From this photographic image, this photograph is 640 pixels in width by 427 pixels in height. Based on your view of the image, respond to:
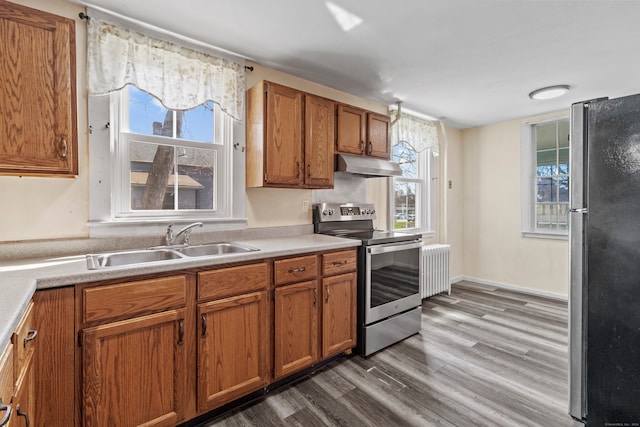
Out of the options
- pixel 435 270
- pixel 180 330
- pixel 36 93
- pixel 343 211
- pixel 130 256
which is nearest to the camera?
pixel 36 93

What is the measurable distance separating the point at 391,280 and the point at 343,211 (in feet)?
2.71

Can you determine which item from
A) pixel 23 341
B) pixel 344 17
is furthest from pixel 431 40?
pixel 23 341

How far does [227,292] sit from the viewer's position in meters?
1.74

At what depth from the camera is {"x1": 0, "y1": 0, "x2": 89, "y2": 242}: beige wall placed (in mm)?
1656

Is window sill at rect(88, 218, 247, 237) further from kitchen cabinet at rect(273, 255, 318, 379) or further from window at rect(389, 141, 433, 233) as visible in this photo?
window at rect(389, 141, 433, 233)

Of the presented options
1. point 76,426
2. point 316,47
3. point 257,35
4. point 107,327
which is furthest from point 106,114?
point 76,426

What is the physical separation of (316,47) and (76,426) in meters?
2.56

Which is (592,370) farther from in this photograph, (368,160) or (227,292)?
(368,160)

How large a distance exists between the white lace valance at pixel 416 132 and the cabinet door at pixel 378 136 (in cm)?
50

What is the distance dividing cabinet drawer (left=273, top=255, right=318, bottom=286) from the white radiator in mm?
1988

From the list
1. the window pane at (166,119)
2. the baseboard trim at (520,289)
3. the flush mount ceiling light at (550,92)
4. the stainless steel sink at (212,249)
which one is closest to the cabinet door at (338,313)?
the stainless steel sink at (212,249)

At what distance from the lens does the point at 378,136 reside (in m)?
3.10

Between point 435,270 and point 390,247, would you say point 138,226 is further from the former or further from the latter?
point 435,270

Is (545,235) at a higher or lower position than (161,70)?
lower
